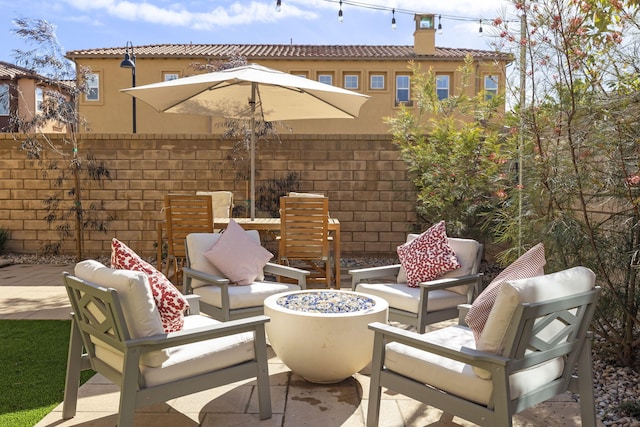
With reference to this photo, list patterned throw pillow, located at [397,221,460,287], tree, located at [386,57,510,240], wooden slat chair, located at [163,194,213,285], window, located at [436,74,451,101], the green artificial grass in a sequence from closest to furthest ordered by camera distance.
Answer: the green artificial grass → patterned throw pillow, located at [397,221,460,287] → wooden slat chair, located at [163,194,213,285] → tree, located at [386,57,510,240] → window, located at [436,74,451,101]

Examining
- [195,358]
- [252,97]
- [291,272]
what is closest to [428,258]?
[291,272]

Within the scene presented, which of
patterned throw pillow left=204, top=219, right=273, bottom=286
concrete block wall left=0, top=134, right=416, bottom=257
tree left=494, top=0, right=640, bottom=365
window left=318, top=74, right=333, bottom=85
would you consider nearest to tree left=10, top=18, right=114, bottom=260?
concrete block wall left=0, top=134, right=416, bottom=257

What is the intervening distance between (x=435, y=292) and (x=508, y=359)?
5.94 ft

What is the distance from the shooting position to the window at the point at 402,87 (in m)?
16.5

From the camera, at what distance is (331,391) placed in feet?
10.3

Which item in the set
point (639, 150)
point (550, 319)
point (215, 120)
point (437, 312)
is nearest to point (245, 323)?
point (550, 319)

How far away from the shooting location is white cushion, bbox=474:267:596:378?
82.6 inches

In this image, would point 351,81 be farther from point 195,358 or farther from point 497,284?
point 195,358

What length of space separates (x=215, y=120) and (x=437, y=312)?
1326 cm

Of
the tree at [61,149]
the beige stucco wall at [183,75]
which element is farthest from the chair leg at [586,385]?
the beige stucco wall at [183,75]

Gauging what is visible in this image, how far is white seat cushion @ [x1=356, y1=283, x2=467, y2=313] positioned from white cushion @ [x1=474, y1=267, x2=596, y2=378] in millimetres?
1467

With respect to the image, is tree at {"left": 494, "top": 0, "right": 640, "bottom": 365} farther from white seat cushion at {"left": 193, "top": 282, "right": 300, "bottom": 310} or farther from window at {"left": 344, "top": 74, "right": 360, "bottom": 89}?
window at {"left": 344, "top": 74, "right": 360, "bottom": 89}

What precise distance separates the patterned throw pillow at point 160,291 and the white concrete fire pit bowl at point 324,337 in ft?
2.20

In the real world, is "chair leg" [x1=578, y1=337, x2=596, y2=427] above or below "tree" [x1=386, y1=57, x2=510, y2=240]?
below
